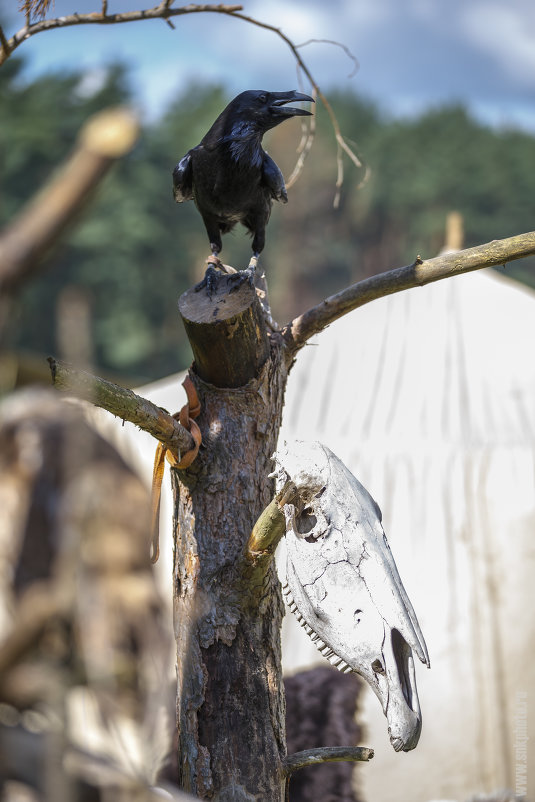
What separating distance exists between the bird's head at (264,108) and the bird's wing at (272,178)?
6 cm

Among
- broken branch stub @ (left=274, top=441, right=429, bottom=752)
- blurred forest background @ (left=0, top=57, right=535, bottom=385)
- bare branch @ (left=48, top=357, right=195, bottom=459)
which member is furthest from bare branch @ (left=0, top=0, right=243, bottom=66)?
blurred forest background @ (left=0, top=57, right=535, bottom=385)

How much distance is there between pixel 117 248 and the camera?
17422 millimetres

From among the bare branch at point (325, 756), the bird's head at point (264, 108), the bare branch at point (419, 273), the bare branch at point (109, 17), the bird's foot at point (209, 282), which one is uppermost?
the bare branch at point (109, 17)

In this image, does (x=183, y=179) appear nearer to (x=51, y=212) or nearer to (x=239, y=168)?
(x=239, y=168)

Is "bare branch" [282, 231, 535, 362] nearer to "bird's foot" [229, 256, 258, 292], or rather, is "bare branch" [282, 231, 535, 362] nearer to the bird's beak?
"bird's foot" [229, 256, 258, 292]

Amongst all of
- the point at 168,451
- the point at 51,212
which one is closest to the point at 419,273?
the point at 168,451

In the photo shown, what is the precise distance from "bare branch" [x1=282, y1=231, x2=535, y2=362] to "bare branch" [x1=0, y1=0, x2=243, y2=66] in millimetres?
649

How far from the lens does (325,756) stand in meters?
1.22

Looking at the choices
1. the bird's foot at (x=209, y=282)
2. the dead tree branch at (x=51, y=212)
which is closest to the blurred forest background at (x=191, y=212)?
the bird's foot at (x=209, y=282)

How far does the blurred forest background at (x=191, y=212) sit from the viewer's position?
50.4ft

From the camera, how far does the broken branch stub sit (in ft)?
3.46

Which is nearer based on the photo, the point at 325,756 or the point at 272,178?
the point at 325,756

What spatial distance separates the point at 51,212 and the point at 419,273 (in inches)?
37.8

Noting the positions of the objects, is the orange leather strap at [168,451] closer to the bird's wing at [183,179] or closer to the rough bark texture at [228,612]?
the rough bark texture at [228,612]
